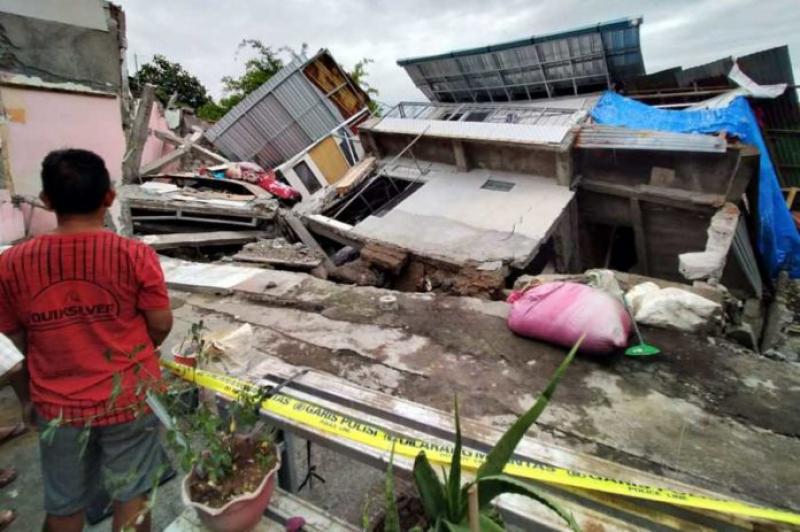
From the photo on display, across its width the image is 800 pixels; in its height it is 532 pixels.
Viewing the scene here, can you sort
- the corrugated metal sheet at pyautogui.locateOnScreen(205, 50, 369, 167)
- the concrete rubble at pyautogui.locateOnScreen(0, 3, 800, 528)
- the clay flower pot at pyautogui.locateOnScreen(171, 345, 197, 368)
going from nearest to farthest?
the clay flower pot at pyautogui.locateOnScreen(171, 345, 197, 368) < the concrete rubble at pyautogui.locateOnScreen(0, 3, 800, 528) < the corrugated metal sheet at pyautogui.locateOnScreen(205, 50, 369, 167)

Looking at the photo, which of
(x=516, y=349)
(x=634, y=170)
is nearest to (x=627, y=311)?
(x=516, y=349)

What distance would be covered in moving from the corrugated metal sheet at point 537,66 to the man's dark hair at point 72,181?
10.4m

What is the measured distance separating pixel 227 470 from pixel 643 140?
7518mm

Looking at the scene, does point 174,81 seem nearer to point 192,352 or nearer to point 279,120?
point 279,120

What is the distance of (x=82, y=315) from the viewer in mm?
1605

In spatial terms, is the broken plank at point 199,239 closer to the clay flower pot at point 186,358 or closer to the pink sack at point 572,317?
the clay flower pot at point 186,358

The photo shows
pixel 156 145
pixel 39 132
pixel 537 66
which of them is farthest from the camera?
pixel 156 145

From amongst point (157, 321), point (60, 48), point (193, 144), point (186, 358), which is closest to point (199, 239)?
point (60, 48)

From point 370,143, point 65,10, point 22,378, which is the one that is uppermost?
point 65,10

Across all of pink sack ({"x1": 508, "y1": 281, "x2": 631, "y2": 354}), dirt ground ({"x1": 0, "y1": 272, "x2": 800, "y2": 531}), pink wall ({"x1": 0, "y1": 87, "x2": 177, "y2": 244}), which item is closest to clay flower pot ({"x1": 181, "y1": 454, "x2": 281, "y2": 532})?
dirt ground ({"x1": 0, "y1": 272, "x2": 800, "y2": 531})

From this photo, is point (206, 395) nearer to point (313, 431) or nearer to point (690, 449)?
point (313, 431)

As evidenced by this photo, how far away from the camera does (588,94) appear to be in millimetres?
10500

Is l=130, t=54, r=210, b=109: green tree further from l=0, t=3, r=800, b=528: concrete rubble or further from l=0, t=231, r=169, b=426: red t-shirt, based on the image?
l=0, t=231, r=169, b=426: red t-shirt

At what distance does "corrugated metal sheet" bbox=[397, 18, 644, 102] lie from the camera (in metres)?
9.42
